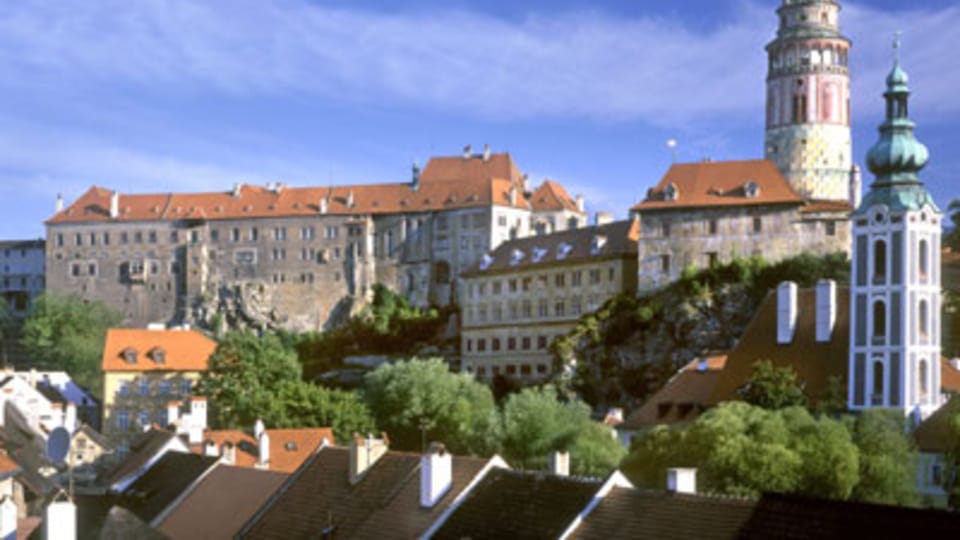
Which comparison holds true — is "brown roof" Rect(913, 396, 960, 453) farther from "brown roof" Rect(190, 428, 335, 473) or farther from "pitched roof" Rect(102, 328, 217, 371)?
"pitched roof" Rect(102, 328, 217, 371)

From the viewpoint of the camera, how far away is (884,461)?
46.2 metres

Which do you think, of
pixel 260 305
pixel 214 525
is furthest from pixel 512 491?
pixel 260 305

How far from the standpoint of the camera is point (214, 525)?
36.3m

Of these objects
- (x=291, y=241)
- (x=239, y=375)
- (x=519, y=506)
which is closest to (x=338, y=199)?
(x=291, y=241)

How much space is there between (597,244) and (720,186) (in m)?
9.20

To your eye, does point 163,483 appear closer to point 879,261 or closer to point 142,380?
point 879,261

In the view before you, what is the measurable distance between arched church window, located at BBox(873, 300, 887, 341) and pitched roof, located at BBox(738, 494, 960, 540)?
41174 mm

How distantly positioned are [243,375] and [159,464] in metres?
32.8

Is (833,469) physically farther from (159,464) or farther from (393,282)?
(393,282)

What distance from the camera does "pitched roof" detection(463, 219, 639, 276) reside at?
3484 inches

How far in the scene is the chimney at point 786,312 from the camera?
64.1 meters

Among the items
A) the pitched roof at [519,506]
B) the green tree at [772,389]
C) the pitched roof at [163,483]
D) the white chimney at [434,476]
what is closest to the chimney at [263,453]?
the pitched roof at [163,483]

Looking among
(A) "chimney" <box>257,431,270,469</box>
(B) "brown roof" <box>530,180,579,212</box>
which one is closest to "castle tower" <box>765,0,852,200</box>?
(B) "brown roof" <box>530,180,579,212</box>

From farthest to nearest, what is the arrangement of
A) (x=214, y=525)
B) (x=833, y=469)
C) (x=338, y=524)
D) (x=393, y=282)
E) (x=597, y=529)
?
(x=393, y=282), (x=833, y=469), (x=214, y=525), (x=338, y=524), (x=597, y=529)
